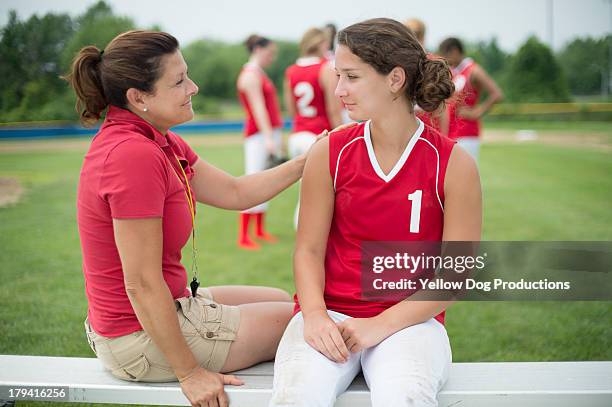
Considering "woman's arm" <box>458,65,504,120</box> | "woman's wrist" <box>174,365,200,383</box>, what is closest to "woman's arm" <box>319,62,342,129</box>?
"woman's arm" <box>458,65,504,120</box>

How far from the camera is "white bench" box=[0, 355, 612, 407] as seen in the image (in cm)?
206

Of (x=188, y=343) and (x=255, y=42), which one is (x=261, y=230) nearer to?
(x=255, y=42)

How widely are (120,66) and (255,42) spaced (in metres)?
4.41

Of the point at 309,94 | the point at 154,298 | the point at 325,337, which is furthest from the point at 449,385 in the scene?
the point at 309,94

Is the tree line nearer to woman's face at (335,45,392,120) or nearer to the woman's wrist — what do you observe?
woman's face at (335,45,392,120)

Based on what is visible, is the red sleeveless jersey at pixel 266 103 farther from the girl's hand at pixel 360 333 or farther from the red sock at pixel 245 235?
the girl's hand at pixel 360 333

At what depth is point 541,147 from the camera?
18625 millimetres

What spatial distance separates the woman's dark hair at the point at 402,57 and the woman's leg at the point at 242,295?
0.95 m

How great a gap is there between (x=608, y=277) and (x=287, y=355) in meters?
3.32

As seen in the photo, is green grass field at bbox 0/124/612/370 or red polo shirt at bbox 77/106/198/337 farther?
green grass field at bbox 0/124/612/370

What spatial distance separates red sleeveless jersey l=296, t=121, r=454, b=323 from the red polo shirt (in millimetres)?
531

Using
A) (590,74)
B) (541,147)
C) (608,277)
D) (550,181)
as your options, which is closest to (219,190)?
(608,277)

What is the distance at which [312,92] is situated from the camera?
5.82m

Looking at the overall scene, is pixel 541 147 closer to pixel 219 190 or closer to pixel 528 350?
pixel 528 350
